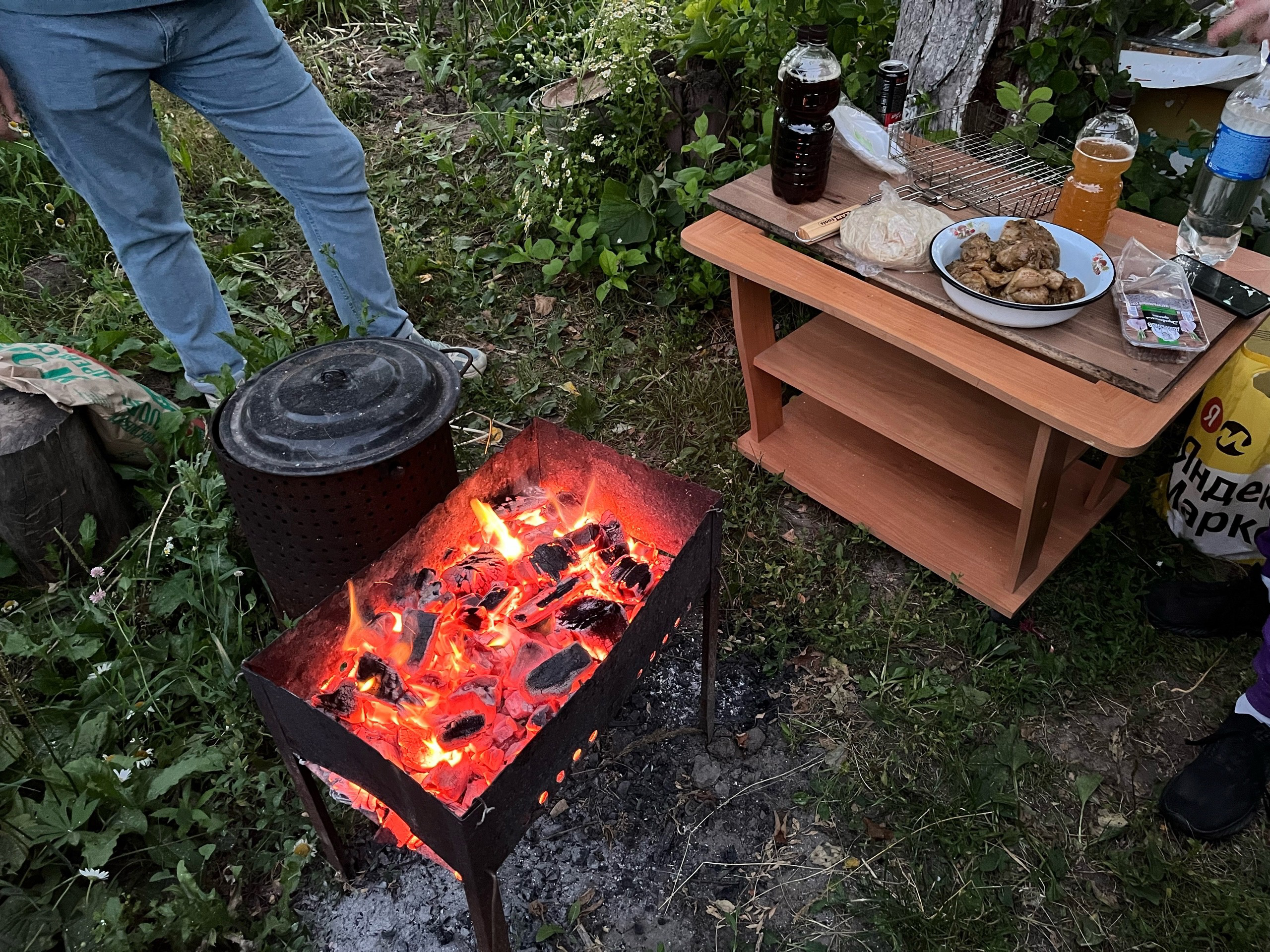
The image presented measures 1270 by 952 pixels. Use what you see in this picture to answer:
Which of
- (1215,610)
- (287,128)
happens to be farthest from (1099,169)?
(287,128)

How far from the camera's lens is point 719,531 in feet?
6.32

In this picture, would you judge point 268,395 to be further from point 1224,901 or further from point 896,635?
point 1224,901

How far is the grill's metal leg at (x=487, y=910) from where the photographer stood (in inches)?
58.4

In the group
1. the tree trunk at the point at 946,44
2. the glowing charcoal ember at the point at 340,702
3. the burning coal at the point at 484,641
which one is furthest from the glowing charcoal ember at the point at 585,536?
Answer: the tree trunk at the point at 946,44

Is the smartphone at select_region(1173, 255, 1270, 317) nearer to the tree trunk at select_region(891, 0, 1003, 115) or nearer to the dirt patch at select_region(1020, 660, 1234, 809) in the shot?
the dirt patch at select_region(1020, 660, 1234, 809)

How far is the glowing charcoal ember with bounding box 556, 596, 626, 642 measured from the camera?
1.92m

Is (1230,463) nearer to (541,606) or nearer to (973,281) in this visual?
(973,281)

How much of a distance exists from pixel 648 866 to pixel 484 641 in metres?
0.69

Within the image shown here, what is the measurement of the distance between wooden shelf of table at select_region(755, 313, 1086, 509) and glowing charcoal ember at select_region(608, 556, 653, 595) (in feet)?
3.08

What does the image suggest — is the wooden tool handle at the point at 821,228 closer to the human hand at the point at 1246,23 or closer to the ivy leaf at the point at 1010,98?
the ivy leaf at the point at 1010,98

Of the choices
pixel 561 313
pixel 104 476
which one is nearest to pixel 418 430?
pixel 104 476

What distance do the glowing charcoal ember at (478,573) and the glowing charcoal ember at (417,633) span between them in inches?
5.7

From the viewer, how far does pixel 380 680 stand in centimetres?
179

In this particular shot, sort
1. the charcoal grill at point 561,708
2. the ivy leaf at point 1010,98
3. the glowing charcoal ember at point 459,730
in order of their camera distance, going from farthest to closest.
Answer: the ivy leaf at point 1010,98
the glowing charcoal ember at point 459,730
the charcoal grill at point 561,708
